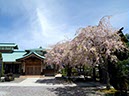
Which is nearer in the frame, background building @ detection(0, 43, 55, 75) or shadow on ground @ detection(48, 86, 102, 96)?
shadow on ground @ detection(48, 86, 102, 96)

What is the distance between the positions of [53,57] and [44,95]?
48.4 feet

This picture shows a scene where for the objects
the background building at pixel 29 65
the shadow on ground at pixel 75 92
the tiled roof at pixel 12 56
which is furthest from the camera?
the tiled roof at pixel 12 56

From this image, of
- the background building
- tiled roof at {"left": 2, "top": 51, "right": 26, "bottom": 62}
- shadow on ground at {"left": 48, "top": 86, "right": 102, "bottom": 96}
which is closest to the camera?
shadow on ground at {"left": 48, "top": 86, "right": 102, "bottom": 96}

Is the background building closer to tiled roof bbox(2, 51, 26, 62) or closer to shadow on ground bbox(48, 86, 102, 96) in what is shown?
tiled roof bbox(2, 51, 26, 62)

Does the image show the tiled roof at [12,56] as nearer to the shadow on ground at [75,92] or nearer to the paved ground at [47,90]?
the paved ground at [47,90]

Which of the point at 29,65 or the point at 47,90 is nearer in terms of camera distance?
the point at 47,90

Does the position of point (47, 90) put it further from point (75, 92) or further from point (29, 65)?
point (29, 65)

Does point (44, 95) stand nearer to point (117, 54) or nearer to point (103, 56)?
point (103, 56)

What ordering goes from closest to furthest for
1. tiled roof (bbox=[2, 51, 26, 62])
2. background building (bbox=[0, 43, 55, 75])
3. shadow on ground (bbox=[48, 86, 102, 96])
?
shadow on ground (bbox=[48, 86, 102, 96]), background building (bbox=[0, 43, 55, 75]), tiled roof (bbox=[2, 51, 26, 62])

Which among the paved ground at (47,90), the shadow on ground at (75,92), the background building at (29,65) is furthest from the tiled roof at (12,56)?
the shadow on ground at (75,92)

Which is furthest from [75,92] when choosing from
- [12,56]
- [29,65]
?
[12,56]

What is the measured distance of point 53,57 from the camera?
25.5 m

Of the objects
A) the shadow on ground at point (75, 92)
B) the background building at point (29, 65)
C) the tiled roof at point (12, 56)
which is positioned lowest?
the shadow on ground at point (75, 92)

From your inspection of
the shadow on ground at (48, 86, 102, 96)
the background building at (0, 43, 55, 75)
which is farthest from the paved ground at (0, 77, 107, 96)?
the background building at (0, 43, 55, 75)
